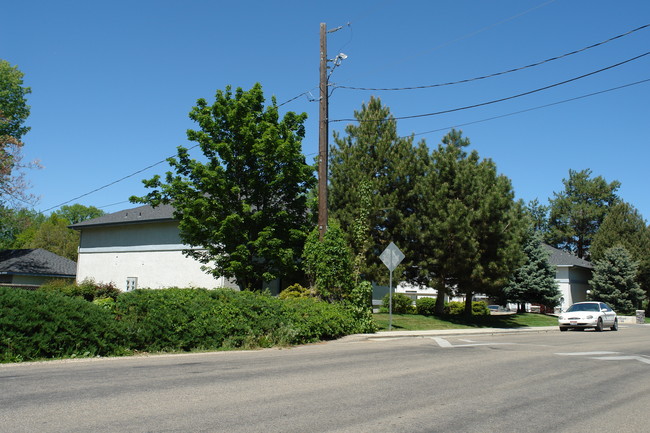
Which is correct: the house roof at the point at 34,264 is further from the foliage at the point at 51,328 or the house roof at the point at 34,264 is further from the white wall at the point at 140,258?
the foliage at the point at 51,328

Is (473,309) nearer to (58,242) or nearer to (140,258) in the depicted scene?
(140,258)

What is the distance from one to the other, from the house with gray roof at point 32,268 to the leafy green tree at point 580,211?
65578 mm

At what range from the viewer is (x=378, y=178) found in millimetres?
28688

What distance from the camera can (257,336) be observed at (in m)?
14.2

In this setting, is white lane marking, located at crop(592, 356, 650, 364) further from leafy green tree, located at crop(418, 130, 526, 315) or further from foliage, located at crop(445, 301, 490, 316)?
foliage, located at crop(445, 301, 490, 316)

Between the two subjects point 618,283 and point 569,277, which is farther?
point 569,277

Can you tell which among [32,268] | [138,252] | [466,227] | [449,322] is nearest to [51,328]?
[466,227]

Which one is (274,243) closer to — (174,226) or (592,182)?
(174,226)

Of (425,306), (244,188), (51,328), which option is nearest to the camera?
(51,328)

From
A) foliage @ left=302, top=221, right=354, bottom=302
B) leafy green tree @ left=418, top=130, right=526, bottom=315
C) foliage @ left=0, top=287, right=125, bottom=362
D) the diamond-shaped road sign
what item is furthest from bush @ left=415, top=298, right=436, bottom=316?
foliage @ left=0, top=287, right=125, bottom=362

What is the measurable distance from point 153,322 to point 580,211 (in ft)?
255

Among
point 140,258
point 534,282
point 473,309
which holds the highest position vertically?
point 140,258

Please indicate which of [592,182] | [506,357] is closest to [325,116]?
[506,357]

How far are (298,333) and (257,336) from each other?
1.31 metres
